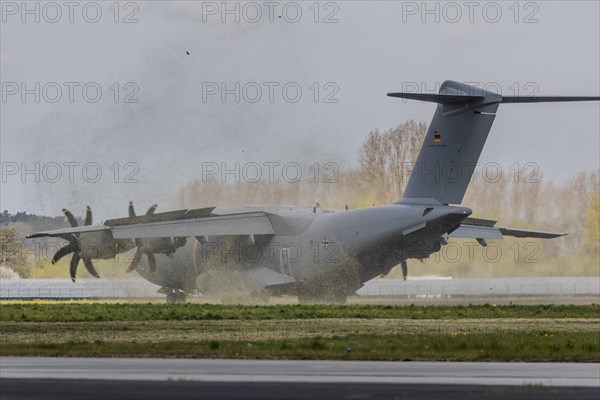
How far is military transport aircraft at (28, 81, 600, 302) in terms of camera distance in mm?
50469

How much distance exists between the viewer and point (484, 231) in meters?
57.5

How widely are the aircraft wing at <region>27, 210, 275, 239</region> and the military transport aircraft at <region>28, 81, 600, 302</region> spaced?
1.7 inches

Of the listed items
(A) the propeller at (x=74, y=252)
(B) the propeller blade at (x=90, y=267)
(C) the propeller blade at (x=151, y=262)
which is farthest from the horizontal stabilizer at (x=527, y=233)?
(A) the propeller at (x=74, y=252)

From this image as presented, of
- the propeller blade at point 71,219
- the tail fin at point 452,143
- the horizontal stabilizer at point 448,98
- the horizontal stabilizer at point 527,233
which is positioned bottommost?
the horizontal stabilizer at point 527,233

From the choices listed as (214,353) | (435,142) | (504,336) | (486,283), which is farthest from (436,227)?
(214,353)

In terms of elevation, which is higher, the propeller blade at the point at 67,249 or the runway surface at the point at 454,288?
the propeller blade at the point at 67,249

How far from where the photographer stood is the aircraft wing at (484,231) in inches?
2251

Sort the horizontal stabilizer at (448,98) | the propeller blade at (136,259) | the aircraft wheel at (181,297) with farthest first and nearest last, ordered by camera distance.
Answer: the aircraft wheel at (181,297) < the propeller blade at (136,259) < the horizontal stabilizer at (448,98)

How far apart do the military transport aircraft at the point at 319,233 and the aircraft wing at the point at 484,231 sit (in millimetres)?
46

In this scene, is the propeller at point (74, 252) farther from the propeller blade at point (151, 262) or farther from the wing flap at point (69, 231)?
the propeller blade at point (151, 262)

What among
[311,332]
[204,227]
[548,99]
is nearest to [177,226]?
[204,227]

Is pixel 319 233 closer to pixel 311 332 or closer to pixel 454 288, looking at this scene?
pixel 454 288

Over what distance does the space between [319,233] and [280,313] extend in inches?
422

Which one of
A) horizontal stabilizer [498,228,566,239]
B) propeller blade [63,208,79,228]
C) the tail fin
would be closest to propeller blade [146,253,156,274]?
propeller blade [63,208,79,228]
